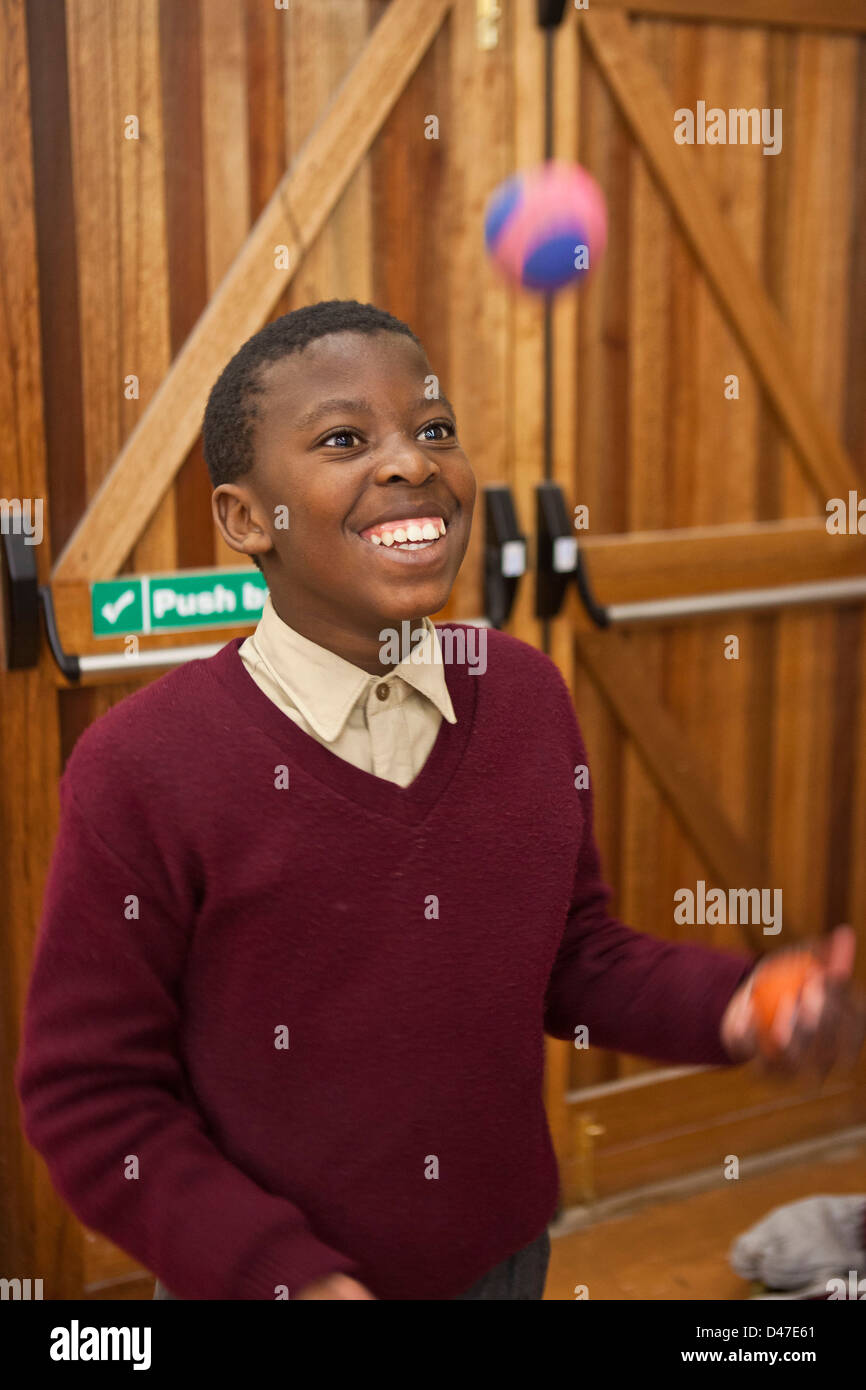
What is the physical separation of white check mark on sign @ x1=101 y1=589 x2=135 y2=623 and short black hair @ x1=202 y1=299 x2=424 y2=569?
126 centimetres

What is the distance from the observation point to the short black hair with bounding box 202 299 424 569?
1025 mm

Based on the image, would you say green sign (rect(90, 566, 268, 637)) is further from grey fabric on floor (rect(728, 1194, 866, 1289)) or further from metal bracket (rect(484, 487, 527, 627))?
grey fabric on floor (rect(728, 1194, 866, 1289))

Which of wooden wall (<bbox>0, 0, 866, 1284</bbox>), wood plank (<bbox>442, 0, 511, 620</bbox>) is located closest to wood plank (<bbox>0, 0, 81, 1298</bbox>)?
wooden wall (<bbox>0, 0, 866, 1284</bbox>)

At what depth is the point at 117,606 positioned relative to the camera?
2.30 meters

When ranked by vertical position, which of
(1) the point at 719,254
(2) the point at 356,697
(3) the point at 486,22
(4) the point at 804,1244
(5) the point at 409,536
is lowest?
(4) the point at 804,1244

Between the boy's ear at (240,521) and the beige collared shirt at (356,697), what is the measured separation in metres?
0.06

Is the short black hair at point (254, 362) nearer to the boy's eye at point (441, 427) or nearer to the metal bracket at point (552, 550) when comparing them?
the boy's eye at point (441, 427)

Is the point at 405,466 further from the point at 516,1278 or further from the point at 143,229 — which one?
the point at 143,229

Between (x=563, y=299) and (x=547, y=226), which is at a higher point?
(x=547, y=226)

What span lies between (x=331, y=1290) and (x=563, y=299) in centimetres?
208

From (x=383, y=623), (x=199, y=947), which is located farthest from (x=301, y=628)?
(x=199, y=947)

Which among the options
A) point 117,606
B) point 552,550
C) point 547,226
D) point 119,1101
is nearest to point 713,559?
point 552,550

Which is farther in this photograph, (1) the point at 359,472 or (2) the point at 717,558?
(2) the point at 717,558

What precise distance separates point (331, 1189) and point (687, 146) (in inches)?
91.3
